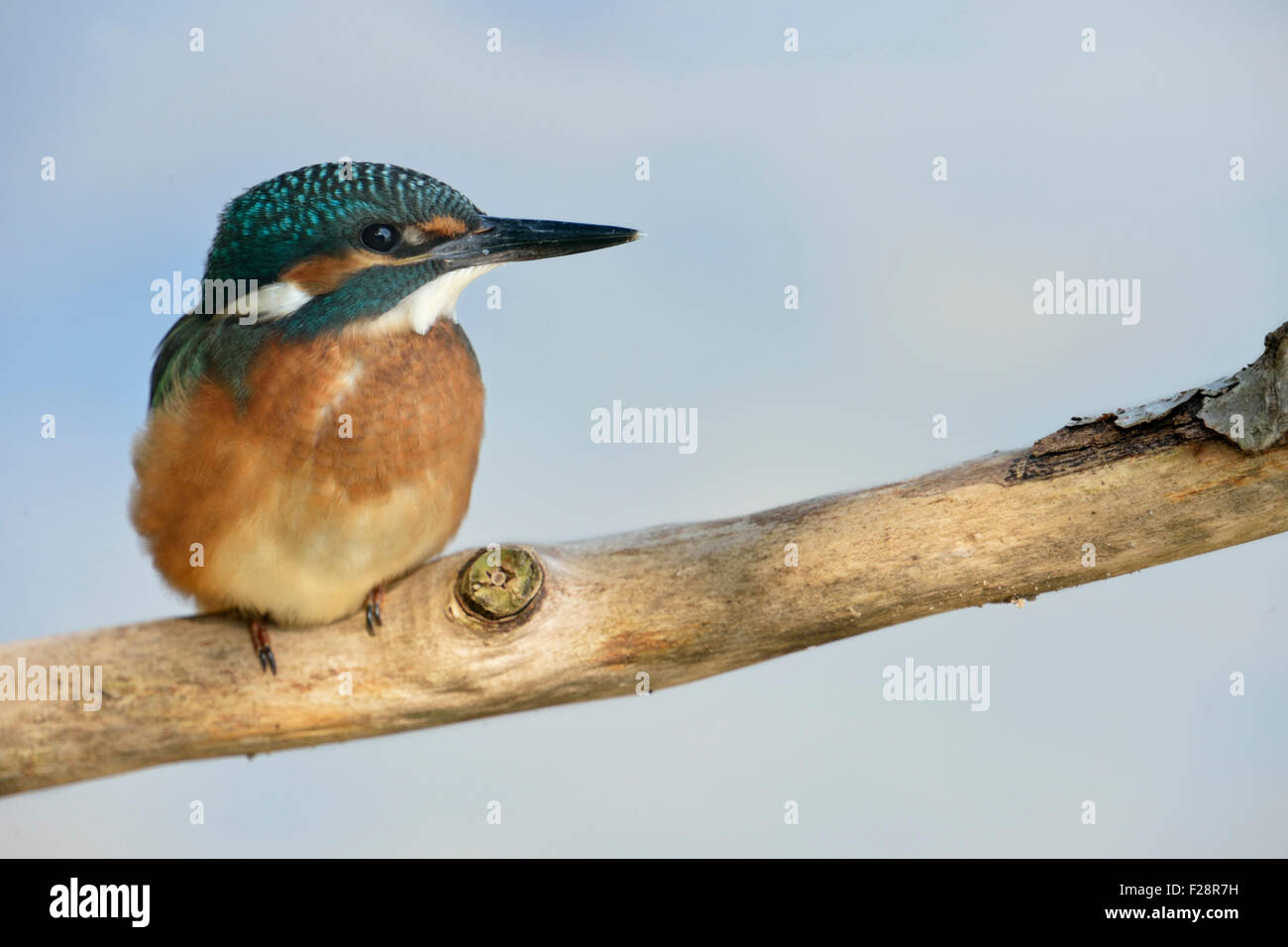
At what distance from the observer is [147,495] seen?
2658 mm

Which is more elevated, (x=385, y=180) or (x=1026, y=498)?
(x=385, y=180)

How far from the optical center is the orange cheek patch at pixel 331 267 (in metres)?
2.51

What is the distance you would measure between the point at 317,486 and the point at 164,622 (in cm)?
64

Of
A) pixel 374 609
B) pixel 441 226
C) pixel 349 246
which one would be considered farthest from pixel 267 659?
pixel 441 226

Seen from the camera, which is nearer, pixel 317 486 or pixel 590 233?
pixel 317 486

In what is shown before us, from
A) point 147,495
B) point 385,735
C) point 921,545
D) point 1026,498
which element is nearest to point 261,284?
point 147,495

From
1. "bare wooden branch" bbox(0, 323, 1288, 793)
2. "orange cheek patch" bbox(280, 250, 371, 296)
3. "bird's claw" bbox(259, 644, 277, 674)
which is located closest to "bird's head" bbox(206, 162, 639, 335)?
"orange cheek patch" bbox(280, 250, 371, 296)

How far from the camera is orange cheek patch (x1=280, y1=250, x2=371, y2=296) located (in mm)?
2506

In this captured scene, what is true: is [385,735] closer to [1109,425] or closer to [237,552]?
[237,552]

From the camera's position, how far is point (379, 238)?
2521mm

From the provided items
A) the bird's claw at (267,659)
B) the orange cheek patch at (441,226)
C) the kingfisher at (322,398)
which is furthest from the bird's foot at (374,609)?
the orange cheek patch at (441,226)

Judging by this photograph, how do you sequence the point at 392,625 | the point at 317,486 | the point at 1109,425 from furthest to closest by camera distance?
1. the point at 392,625
2. the point at 317,486
3. the point at 1109,425

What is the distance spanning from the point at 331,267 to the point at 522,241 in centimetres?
46


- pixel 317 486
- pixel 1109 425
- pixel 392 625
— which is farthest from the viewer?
pixel 392 625
